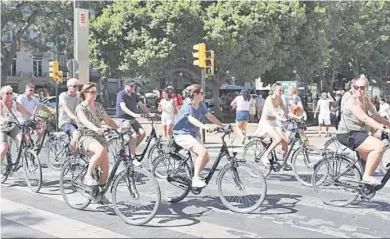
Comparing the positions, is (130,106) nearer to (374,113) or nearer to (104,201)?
A: (104,201)

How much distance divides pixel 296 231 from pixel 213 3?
78.2 ft

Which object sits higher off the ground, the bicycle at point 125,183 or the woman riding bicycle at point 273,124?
the woman riding bicycle at point 273,124

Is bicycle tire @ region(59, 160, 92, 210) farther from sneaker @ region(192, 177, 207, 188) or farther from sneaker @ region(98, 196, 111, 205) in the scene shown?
sneaker @ region(192, 177, 207, 188)

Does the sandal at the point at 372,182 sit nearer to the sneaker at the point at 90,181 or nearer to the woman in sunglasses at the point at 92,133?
the woman in sunglasses at the point at 92,133

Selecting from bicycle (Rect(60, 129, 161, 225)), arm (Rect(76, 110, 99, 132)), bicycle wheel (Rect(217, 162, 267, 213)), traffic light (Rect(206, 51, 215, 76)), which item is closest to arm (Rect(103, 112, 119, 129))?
bicycle (Rect(60, 129, 161, 225))

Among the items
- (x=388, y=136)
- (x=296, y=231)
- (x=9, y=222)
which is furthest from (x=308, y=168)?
(x=9, y=222)

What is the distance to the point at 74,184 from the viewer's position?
253 inches

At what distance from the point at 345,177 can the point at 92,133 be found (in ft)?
10.9

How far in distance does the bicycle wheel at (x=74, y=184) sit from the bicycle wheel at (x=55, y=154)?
266cm

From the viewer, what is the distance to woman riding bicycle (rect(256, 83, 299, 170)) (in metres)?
8.47

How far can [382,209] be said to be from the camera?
6547 mm

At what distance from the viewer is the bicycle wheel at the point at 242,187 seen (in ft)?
20.1

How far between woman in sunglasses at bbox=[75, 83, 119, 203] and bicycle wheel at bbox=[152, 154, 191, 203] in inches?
39.3

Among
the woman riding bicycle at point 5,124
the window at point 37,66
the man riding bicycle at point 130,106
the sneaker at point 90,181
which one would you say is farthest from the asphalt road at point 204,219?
the window at point 37,66
